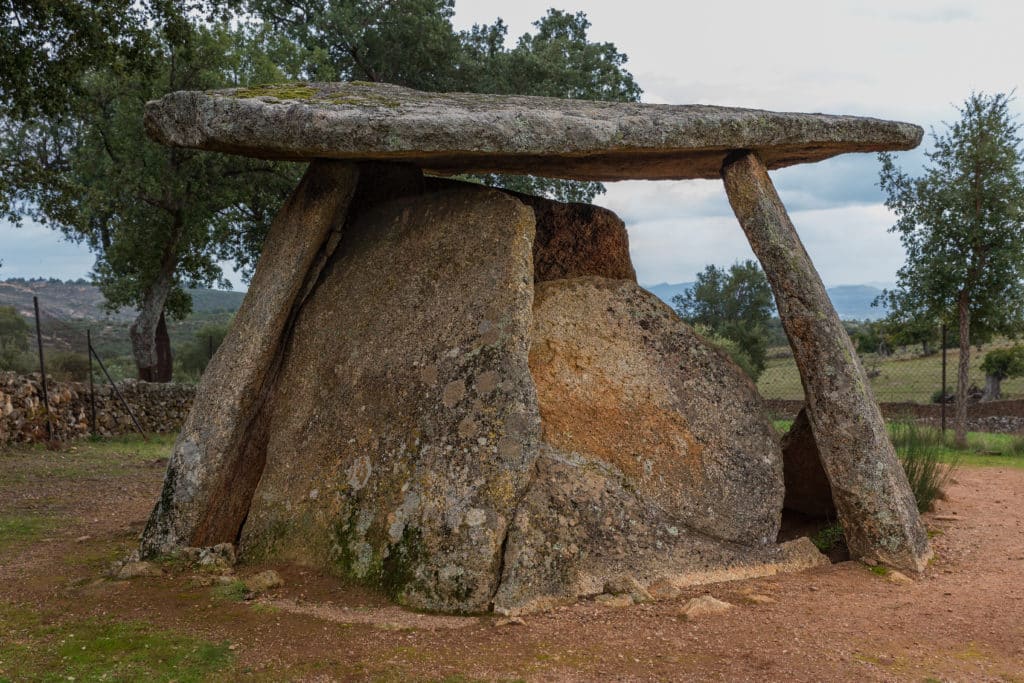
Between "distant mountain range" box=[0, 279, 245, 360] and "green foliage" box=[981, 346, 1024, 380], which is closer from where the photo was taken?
"green foliage" box=[981, 346, 1024, 380]

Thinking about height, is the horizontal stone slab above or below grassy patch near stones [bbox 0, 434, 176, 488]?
above

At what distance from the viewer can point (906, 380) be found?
27766 mm

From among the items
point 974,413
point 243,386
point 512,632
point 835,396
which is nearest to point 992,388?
point 974,413

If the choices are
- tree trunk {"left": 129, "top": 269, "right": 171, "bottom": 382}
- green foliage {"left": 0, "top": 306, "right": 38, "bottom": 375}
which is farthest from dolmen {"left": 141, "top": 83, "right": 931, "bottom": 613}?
green foliage {"left": 0, "top": 306, "right": 38, "bottom": 375}

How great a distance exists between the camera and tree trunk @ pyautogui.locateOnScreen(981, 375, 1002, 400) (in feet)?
84.6

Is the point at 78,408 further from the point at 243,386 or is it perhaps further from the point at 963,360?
the point at 963,360

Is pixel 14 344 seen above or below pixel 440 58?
below

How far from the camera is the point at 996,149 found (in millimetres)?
16203

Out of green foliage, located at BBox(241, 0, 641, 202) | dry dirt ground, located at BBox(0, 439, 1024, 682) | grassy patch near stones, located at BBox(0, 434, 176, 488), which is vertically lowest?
grassy patch near stones, located at BBox(0, 434, 176, 488)

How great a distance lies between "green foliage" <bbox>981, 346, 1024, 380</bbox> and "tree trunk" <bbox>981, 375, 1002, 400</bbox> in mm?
102

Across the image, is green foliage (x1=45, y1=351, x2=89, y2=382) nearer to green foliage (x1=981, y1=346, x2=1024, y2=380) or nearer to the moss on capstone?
the moss on capstone

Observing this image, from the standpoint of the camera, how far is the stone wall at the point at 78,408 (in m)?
14.7

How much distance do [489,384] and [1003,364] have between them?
24.5m

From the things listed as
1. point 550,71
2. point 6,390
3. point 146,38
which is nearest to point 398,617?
point 146,38
